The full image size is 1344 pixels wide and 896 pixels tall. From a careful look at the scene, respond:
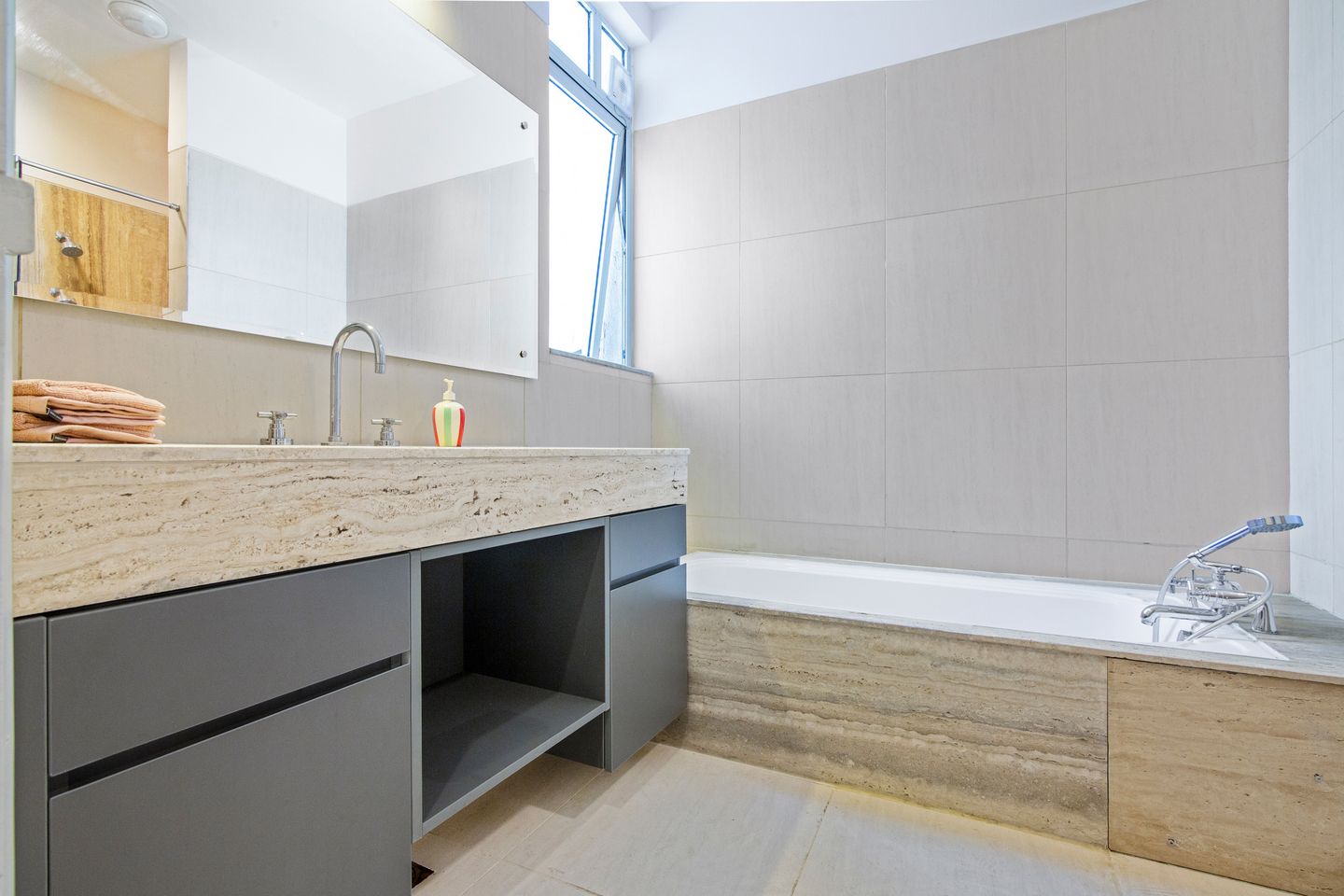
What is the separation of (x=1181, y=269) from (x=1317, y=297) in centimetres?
38

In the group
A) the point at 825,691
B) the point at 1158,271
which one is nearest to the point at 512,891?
the point at 825,691

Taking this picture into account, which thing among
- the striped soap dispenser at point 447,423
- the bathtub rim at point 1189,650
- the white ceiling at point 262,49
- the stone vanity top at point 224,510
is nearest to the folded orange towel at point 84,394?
the stone vanity top at point 224,510

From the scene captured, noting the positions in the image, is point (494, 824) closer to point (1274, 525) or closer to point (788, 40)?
point (1274, 525)

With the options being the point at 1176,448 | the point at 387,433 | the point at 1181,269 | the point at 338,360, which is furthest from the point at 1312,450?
the point at 338,360

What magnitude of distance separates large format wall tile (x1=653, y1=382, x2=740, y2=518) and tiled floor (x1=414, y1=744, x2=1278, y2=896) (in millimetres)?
1403

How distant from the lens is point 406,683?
3.75 feet

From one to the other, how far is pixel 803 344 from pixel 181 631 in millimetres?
2452

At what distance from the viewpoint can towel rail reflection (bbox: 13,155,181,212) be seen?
1103mm

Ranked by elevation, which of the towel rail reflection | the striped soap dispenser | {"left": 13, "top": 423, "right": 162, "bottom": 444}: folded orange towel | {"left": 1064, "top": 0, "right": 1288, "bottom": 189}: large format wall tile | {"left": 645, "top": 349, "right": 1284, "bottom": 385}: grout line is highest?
{"left": 1064, "top": 0, "right": 1288, "bottom": 189}: large format wall tile

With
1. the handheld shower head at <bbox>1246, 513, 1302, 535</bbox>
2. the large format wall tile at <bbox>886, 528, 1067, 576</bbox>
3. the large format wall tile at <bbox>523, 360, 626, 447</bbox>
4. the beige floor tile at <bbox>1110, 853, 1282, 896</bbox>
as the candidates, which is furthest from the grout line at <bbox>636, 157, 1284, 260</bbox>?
the beige floor tile at <bbox>1110, 853, 1282, 896</bbox>

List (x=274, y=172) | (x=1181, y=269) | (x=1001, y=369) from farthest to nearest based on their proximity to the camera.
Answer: (x=1001, y=369)
(x=1181, y=269)
(x=274, y=172)

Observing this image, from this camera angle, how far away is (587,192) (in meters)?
3.03

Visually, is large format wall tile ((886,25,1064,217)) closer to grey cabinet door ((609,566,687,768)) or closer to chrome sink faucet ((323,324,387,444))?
grey cabinet door ((609,566,687,768))

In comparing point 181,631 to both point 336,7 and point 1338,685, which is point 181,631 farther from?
point 1338,685
